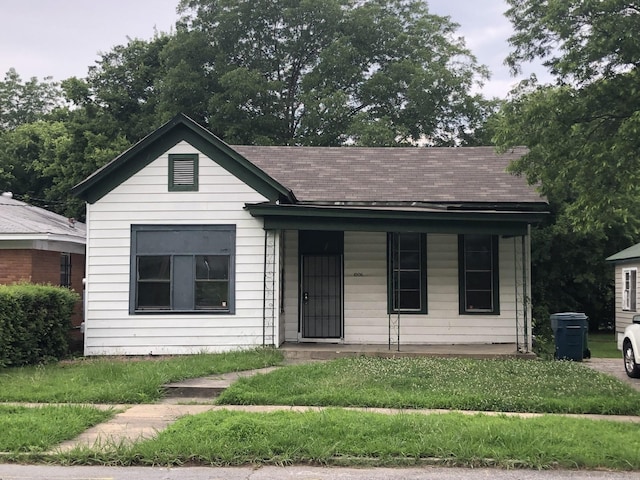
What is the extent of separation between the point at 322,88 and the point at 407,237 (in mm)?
19852

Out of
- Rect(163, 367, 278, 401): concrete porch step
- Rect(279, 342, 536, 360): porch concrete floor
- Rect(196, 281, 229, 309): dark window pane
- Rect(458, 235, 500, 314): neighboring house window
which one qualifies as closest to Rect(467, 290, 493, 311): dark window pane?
Rect(458, 235, 500, 314): neighboring house window

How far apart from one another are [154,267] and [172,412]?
5533mm

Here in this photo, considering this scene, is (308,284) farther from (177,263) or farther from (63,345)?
(63,345)

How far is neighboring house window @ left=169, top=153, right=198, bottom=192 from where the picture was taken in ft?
44.8

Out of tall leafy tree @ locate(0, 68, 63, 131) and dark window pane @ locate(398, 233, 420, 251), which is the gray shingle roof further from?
tall leafy tree @ locate(0, 68, 63, 131)

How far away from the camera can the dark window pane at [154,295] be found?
13547mm

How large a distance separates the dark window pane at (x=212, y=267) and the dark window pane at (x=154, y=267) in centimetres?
66

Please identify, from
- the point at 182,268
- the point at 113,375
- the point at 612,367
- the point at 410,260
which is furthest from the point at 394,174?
the point at 113,375

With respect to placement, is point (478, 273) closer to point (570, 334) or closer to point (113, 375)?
point (570, 334)

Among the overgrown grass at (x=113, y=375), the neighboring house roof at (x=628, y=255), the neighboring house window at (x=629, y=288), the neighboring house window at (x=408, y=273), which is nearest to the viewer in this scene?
the overgrown grass at (x=113, y=375)

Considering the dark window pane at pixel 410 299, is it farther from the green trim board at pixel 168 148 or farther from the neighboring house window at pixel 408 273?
the green trim board at pixel 168 148

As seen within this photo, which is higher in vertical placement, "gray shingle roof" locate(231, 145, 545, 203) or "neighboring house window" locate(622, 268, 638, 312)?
"gray shingle roof" locate(231, 145, 545, 203)

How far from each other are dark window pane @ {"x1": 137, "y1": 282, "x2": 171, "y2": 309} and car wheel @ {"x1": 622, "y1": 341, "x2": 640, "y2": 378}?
9.17 meters

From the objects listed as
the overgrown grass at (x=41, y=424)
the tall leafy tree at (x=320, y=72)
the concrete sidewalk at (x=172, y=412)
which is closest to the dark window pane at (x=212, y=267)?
the concrete sidewalk at (x=172, y=412)
